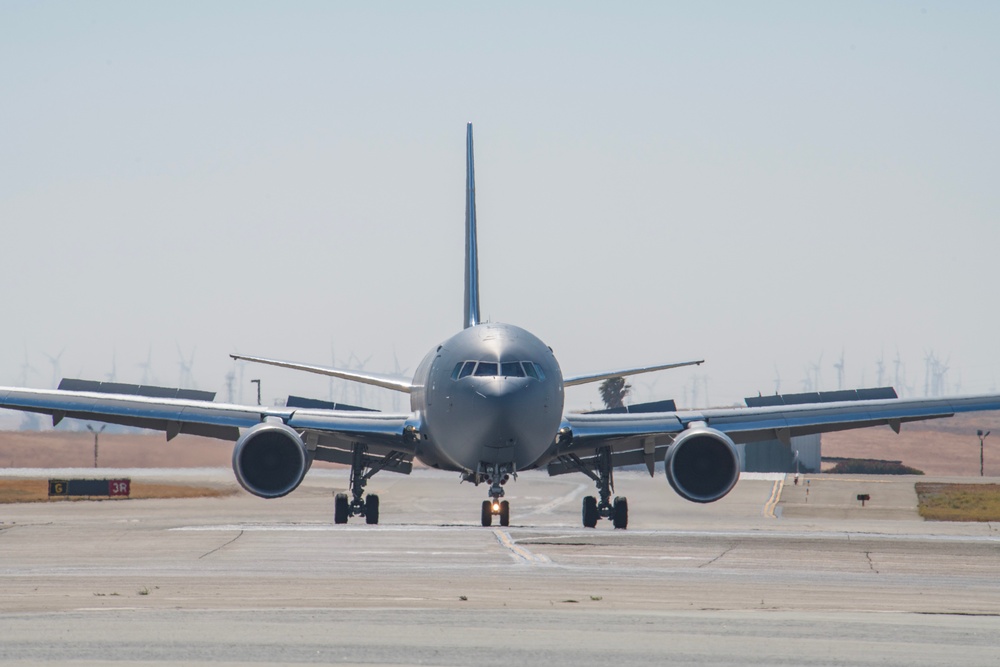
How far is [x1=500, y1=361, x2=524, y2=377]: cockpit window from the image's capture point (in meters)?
31.2

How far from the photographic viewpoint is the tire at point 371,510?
3631 centimetres

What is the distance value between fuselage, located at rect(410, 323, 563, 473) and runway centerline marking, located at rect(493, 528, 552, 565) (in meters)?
2.41

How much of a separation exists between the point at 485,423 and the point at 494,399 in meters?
0.57

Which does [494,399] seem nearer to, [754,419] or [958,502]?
[754,419]

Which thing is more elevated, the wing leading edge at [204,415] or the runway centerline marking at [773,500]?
the wing leading edge at [204,415]

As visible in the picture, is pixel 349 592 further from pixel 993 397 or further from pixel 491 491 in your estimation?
pixel 993 397

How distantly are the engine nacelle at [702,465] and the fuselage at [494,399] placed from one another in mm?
2849

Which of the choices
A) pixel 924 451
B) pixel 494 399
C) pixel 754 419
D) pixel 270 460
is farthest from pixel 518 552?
pixel 924 451

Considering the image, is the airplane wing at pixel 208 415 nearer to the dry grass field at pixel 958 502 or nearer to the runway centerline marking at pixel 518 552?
the runway centerline marking at pixel 518 552

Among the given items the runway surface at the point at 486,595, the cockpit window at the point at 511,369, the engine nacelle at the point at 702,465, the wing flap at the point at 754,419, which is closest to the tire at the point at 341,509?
the runway surface at the point at 486,595

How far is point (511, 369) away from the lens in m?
31.2

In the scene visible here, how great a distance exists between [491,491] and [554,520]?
10.5 meters

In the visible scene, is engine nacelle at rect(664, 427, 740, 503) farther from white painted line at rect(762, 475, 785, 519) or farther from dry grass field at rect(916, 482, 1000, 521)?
dry grass field at rect(916, 482, 1000, 521)

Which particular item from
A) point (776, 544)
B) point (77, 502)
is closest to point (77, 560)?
point (776, 544)
